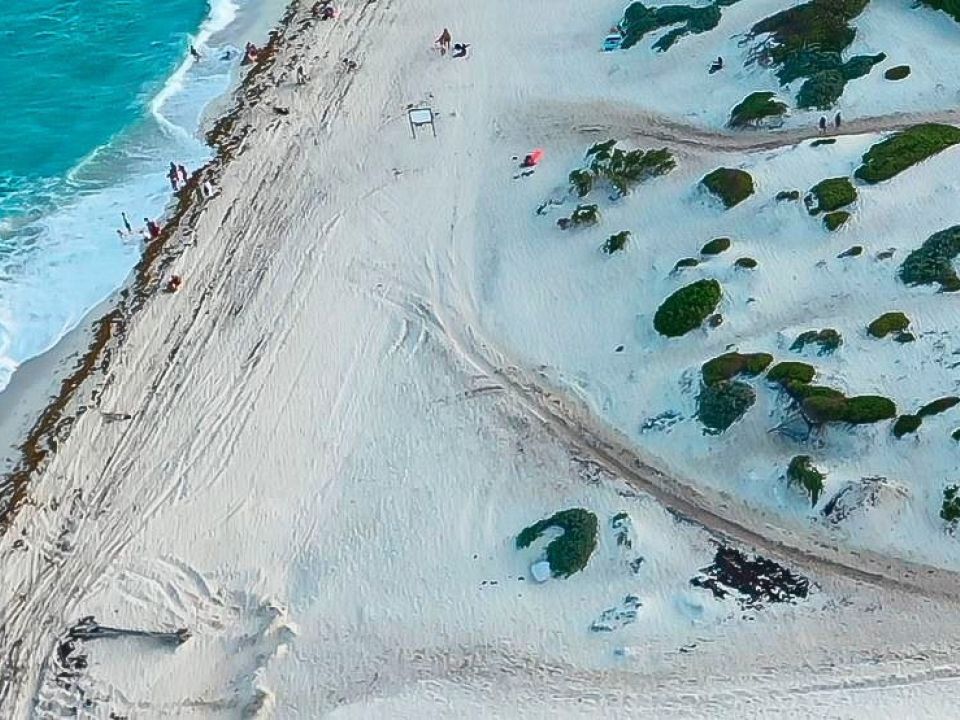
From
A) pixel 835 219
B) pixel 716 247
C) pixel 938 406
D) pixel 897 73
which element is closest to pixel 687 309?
pixel 716 247

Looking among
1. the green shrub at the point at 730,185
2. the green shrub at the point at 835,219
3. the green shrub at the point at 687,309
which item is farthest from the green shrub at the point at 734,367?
the green shrub at the point at 730,185

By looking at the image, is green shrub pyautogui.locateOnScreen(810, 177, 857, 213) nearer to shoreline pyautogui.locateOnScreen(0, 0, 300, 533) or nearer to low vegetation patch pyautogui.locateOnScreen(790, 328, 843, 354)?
low vegetation patch pyautogui.locateOnScreen(790, 328, 843, 354)

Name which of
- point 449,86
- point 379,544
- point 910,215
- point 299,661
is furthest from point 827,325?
point 449,86

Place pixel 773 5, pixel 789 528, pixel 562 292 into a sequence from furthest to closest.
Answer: pixel 773 5 → pixel 562 292 → pixel 789 528

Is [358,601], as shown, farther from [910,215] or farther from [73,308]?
[910,215]

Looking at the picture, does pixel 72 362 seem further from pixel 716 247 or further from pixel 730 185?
pixel 730 185

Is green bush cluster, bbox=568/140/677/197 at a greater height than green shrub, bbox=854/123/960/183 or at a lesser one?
lesser

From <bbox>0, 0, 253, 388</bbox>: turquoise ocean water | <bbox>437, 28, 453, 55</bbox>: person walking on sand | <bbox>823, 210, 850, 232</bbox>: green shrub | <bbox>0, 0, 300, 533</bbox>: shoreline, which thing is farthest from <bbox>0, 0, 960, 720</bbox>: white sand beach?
<bbox>437, 28, 453, 55</bbox>: person walking on sand
